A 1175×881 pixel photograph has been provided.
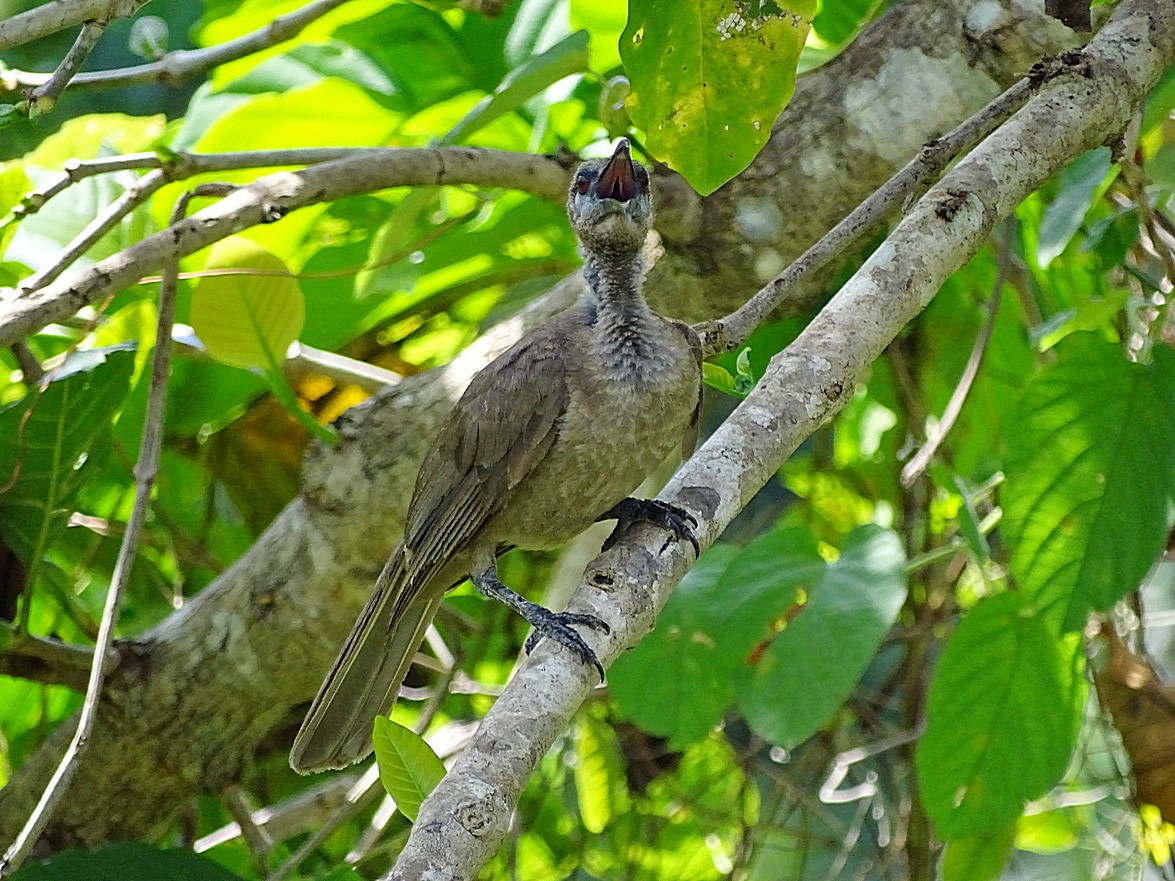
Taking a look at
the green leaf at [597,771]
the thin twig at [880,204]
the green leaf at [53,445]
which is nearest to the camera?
the thin twig at [880,204]

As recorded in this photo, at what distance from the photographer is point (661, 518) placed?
1811 millimetres

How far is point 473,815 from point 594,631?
42 cm

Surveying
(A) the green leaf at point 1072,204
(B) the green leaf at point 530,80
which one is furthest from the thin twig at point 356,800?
(A) the green leaf at point 1072,204

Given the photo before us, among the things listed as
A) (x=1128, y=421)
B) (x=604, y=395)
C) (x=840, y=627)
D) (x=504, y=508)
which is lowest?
(x=840, y=627)

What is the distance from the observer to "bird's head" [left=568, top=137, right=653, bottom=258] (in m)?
2.25

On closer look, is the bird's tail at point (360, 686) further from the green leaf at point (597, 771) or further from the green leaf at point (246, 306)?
the green leaf at point (597, 771)

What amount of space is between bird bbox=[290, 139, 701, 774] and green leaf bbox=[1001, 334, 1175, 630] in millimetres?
582

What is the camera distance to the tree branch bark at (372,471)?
2377mm

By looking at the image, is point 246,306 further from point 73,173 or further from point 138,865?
point 138,865

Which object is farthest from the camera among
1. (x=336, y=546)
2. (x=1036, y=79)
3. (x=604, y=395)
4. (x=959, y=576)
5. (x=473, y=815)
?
(x=959, y=576)

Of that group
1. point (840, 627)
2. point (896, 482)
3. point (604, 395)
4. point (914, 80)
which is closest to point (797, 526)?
point (840, 627)

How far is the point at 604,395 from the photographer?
2082mm

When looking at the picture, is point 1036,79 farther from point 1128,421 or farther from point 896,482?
point 896,482

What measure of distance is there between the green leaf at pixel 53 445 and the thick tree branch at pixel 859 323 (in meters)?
1.13
